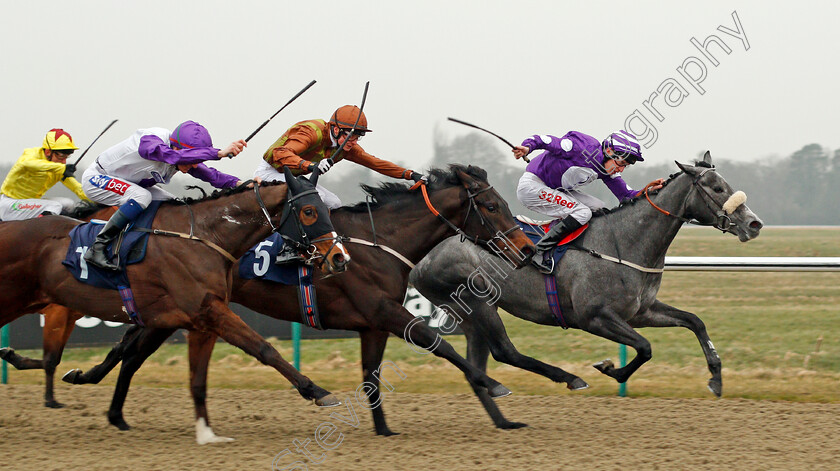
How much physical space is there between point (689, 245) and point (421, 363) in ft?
50.9

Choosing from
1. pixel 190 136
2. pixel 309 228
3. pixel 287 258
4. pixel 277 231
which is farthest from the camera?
pixel 287 258

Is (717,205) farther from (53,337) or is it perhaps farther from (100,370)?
(53,337)

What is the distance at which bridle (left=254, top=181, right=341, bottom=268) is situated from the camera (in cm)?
436

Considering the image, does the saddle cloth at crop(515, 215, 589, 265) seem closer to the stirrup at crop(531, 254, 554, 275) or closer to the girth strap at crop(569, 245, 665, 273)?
the stirrup at crop(531, 254, 554, 275)

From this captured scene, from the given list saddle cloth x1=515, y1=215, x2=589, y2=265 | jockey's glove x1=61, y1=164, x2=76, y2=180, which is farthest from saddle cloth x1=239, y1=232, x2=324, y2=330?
jockey's glove x1=61, y1=164, x2=76, y2=180

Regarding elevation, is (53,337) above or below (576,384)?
below

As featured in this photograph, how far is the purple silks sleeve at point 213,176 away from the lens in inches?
216

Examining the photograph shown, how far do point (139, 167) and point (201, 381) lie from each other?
125 cm

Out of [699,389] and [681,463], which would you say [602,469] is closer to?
[681,463]

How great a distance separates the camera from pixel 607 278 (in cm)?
548

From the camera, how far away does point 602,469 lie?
406 cm

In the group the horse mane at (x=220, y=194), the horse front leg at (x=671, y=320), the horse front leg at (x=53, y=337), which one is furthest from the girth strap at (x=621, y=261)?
the horse front leg at (x=53, y=337)

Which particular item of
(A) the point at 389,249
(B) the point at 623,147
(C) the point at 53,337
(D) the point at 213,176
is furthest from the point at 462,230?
(C) the point at 53,337

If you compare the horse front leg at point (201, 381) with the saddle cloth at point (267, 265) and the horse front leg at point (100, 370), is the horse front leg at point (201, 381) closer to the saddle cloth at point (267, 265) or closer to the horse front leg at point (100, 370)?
the saddle cloth at point (267, 265)
